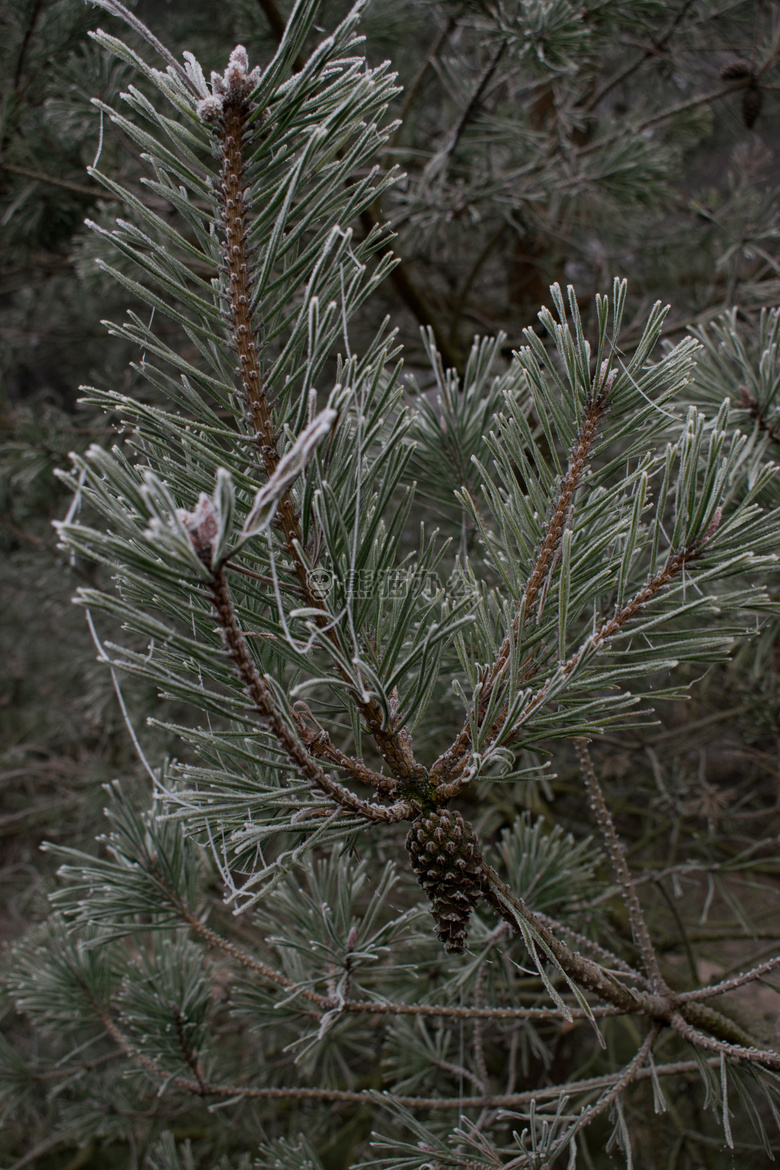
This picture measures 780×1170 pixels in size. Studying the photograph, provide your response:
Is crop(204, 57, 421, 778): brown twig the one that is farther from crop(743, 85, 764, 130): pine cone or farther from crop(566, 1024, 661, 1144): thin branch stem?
crop(743, 85, 764, 130): pine cone

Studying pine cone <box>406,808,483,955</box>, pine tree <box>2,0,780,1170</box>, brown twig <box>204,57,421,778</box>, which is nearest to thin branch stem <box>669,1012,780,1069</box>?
pine tree <box>2,0,780,1170</box>

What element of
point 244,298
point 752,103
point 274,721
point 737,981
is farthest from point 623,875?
point 752,103

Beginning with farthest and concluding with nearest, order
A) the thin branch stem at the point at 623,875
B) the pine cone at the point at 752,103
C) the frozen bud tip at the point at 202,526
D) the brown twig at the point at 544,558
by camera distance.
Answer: the pine cone at the point at 752,103 < the thin branch stem at the point at 623,875 < the brown twig at the point at 544,558 < the frozen bud tip at the point at 202,526

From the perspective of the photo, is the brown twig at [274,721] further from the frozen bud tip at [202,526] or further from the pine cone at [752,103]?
the pine cone at [752,103]

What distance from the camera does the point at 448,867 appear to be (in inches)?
15.8

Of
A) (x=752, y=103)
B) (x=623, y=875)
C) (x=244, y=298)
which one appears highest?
(x=752, y=103)

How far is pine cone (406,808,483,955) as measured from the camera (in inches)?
15.7

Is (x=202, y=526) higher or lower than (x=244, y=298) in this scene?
lower

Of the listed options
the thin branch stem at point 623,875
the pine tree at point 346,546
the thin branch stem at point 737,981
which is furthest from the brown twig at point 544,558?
the thin branch stem at point 737,981

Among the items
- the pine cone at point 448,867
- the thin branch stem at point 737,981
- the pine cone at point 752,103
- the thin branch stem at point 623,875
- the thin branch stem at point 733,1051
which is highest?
the pine cone at point 752,103

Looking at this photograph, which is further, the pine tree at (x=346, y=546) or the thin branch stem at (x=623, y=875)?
the thin branch stem at (x=623, y=875)

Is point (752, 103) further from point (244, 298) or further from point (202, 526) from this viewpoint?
point (202, 526)

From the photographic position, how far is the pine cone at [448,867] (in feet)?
1.31

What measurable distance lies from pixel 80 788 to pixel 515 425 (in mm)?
1932
